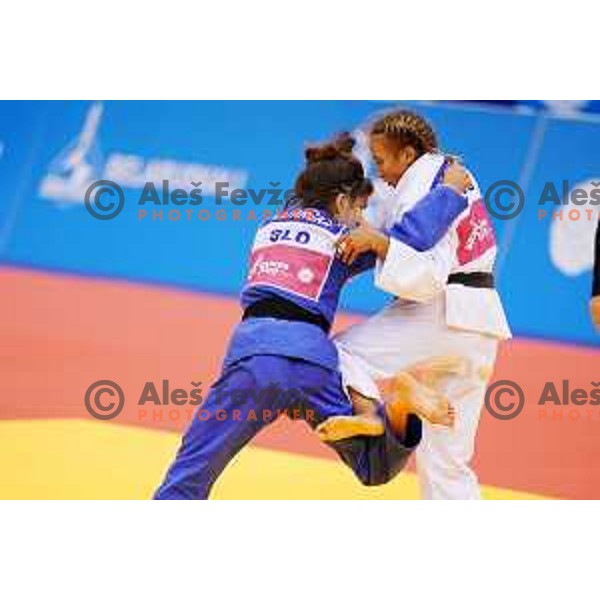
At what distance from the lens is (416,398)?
4020 millimetres

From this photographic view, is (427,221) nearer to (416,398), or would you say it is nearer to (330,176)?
(330,176)

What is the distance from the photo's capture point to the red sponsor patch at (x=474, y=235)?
4027 millimetres

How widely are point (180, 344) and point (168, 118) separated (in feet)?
2.44

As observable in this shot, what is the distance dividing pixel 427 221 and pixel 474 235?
18 centimetres

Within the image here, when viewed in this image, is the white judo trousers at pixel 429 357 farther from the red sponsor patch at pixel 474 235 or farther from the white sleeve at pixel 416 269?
the red sponsor patch at pixel 474 235

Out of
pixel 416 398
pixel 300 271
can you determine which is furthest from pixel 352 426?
pixel 300 271

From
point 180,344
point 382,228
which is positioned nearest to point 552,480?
point 382,228

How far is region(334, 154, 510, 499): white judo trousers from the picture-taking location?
398 cm

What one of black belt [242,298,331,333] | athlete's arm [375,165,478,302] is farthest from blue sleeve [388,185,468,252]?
black belt [242,298,331,333]

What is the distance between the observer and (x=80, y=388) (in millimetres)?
4199

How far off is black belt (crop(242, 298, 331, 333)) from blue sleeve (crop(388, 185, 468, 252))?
35 cm
